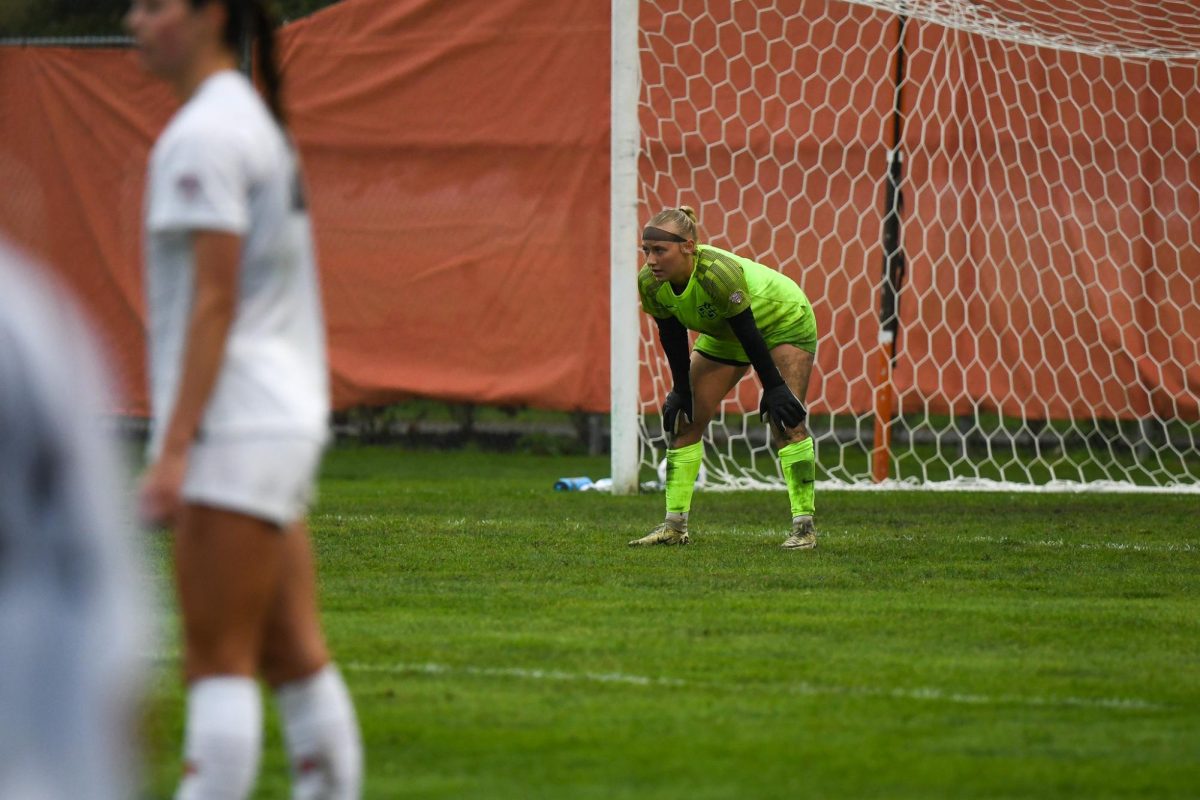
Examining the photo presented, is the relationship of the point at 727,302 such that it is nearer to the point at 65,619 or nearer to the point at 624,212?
the point at 624,212

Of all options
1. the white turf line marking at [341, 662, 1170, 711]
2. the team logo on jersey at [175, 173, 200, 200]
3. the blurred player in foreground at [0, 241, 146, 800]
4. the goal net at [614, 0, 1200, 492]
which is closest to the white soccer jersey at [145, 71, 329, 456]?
the team logo on jersey at [175, 173, 200, 200]

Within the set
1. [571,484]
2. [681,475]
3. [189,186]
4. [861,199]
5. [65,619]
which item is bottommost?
[571,484]

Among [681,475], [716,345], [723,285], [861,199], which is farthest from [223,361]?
[861,199]

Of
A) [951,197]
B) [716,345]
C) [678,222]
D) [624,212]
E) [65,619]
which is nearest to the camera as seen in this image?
[65,619]

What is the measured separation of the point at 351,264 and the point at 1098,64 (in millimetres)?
5797

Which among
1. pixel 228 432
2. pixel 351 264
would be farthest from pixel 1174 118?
pixel 228 432

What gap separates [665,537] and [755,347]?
1.09 m

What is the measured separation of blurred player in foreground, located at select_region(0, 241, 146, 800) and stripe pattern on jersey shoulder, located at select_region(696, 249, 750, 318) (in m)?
7.53

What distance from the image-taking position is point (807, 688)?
5.80 meters

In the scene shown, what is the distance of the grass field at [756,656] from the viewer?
15.5 feet

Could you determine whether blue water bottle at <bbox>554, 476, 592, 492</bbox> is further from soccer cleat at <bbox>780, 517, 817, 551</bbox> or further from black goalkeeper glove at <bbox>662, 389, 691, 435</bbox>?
soccer cleat at <bbox>780, 517, 817, 551</bbox>

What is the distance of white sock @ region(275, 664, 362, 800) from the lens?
11.8ft

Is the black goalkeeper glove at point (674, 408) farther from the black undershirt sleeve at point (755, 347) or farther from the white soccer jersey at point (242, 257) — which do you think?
the white soccer jersey at point (242, 257)

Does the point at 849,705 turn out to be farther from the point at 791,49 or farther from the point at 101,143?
the point at 101,143
